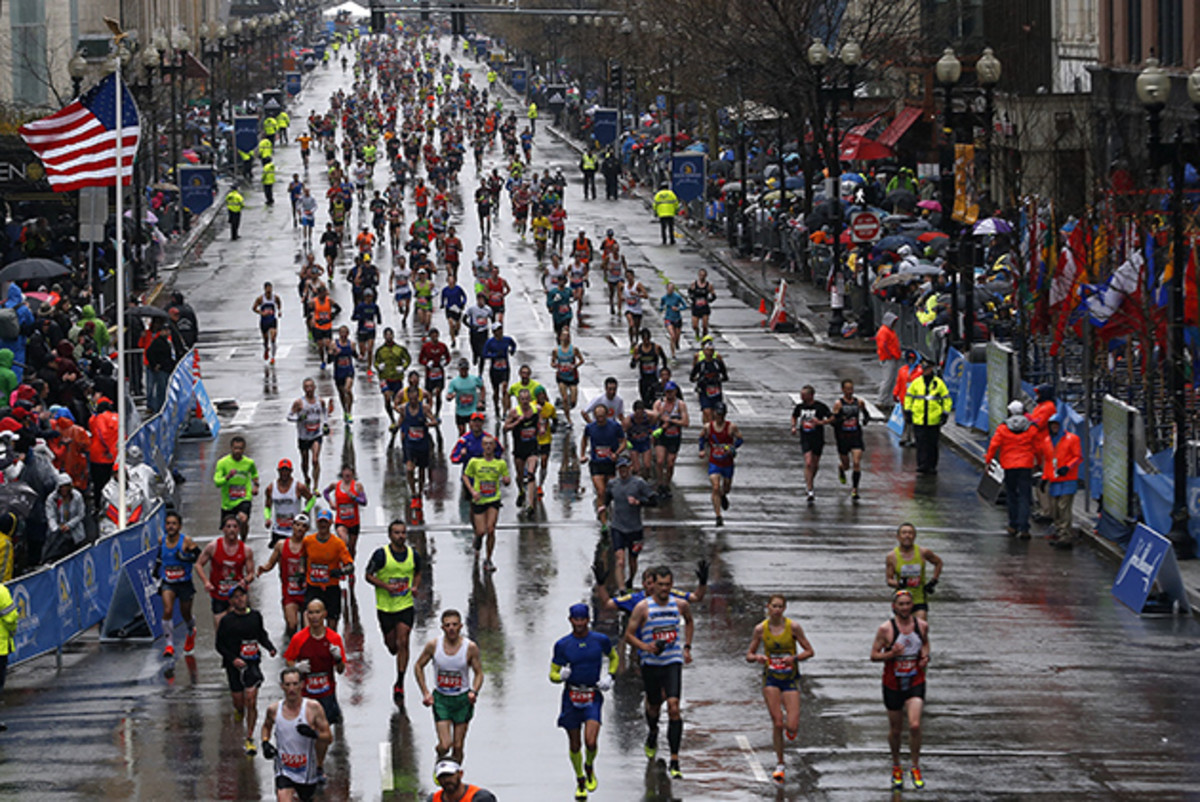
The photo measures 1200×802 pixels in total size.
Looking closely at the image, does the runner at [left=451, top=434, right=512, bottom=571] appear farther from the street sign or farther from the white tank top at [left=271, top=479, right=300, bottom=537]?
the street sign

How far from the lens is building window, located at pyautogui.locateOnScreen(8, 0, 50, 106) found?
63.3m

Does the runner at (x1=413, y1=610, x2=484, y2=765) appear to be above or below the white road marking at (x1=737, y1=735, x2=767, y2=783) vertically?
above

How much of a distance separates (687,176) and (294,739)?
161ft

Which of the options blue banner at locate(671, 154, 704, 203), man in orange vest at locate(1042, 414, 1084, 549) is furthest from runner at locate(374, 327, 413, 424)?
blue banner at locate(671, 154, 704, 203)

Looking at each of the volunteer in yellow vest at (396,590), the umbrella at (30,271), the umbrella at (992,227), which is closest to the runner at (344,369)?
the umbrella at (30,271)

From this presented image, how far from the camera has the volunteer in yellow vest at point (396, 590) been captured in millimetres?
18438

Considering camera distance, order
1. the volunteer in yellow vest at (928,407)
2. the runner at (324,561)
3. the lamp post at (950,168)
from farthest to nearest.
Answer: the lamp post at (950,168) → the volunteer in yellow vest at (928,407) → the runner at (324,561)

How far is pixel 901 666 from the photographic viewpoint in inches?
635

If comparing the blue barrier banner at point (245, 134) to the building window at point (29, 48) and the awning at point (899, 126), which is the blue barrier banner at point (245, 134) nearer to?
the building window at point (29, 48)

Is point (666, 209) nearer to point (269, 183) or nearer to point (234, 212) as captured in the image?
point (234, 212)

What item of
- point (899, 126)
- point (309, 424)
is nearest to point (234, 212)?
point (899, 126)

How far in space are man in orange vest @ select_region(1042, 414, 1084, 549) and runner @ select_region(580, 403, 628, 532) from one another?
5108 millimetres

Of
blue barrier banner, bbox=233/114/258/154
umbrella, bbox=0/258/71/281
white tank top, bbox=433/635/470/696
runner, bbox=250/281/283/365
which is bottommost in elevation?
white tank top, bbox=433/635/470/696

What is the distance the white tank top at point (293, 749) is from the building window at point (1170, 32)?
35517 millimetres
